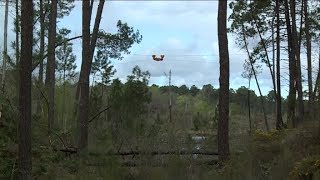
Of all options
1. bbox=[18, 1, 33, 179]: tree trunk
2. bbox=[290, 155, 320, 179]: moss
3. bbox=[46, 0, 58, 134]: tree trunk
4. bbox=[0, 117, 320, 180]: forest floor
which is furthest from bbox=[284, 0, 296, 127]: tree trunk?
bbox=[18, 1, 33, 179]: tree trunk

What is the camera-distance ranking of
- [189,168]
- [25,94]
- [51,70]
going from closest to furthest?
[189,168] < [25,94] < [51,70]

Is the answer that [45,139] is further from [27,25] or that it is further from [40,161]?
[27,25]

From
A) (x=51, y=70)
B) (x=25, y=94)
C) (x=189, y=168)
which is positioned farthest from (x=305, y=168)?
(x=51, y=70)

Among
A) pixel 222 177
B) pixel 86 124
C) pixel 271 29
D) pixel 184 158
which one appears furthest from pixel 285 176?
pixel 271 29

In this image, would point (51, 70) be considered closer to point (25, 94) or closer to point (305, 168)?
point (25, 94)

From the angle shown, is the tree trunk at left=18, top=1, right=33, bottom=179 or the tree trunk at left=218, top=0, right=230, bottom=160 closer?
the tree trunk at left=18, top=1, right=33, bottom=179

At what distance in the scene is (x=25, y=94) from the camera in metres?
10.4

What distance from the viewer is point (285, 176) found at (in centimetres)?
909

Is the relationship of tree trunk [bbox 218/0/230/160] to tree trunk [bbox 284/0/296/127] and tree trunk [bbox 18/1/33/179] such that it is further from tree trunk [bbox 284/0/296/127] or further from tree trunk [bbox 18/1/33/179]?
tree trunk [bbox 284/0/296/127]

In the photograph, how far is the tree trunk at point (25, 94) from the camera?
1024 centimetres

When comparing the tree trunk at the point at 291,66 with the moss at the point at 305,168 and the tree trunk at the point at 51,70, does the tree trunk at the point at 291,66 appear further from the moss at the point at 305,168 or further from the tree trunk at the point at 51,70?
the moss at the point at 305,168

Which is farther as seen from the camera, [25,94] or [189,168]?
[25,94]

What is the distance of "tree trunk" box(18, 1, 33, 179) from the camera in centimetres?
1024

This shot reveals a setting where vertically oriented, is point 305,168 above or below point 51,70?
below
